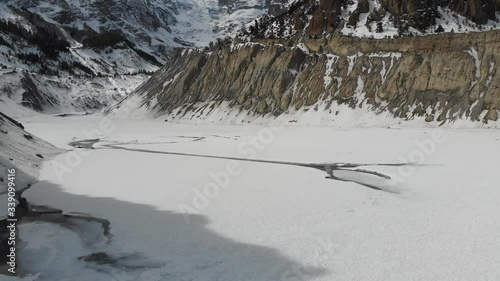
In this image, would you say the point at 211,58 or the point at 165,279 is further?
the point at 211,58

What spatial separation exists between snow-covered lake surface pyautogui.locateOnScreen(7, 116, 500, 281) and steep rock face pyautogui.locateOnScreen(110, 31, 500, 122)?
19.0 meters

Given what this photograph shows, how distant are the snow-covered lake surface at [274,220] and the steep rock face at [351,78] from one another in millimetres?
18997

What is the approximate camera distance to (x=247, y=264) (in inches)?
388

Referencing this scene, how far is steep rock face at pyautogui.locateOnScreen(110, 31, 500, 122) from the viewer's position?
1633 inches

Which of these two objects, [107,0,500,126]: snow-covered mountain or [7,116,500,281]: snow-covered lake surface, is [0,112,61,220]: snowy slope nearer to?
[7,116,500,281]: snow-covered lake surface

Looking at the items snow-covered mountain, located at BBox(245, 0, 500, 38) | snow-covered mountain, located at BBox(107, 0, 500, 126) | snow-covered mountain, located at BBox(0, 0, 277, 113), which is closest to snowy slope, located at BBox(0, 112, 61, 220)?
snow-covered mountain, located at BBox(107, 0, 500, 126)

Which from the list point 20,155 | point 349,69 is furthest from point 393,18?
point 20,155

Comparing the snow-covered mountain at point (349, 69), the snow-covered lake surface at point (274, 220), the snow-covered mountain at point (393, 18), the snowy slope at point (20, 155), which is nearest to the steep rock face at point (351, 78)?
the snow-covered mountain at point (349, 69)

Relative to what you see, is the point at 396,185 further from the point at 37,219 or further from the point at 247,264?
the point at 37,219

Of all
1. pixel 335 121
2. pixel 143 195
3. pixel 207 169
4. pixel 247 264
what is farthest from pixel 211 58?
pixel 247 264

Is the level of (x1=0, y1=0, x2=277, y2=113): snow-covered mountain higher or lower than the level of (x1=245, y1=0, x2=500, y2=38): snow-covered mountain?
lower

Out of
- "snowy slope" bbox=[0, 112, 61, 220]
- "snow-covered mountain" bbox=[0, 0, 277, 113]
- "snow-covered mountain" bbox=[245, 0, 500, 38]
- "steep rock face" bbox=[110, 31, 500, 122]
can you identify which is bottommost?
"snow-covered mountain" bbox=[0, 0, 277, 113]

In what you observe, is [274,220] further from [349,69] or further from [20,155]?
[349,69]

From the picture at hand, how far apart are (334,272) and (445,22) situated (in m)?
52.6
